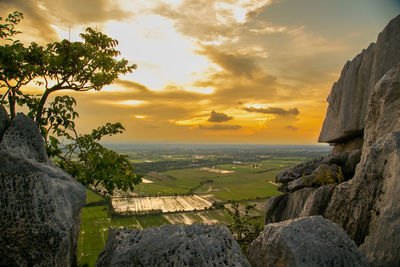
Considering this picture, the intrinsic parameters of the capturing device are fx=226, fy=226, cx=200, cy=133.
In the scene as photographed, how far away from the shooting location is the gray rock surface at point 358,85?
14.0 meters

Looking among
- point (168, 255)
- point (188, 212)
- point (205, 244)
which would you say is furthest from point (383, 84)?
point (188, 212)

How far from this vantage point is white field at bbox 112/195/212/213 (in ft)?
273

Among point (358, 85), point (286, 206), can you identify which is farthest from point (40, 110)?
point (358, 85)

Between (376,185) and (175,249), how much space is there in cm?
716

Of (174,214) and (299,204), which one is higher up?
(299,204)

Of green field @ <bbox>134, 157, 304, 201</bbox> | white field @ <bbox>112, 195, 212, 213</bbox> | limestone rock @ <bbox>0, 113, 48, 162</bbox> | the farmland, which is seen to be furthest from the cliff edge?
green field @ <bbox>134, 157, 304, 201</bbox>

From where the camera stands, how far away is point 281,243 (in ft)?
21.4

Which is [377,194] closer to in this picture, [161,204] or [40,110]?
[40,110]

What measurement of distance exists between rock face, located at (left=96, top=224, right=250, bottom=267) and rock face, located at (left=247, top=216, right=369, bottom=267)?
1.37 meters

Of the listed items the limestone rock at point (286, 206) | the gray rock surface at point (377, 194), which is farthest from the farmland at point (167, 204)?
the gray rock surface at point (377, 194)

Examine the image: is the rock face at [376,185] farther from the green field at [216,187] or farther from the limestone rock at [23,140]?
the green field at [216,187]

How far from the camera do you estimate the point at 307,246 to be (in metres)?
6.32

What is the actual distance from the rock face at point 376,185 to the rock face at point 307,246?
0.91 meters

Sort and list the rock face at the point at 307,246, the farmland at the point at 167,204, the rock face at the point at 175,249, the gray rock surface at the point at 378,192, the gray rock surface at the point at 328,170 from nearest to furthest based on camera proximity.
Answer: the rock face at the point at 175,249
the rock face at the point at 307,246
the gray rock surface at the point at 378,192
the gray rock surface at the point at 328,170
the farmland at the point at 167,204
